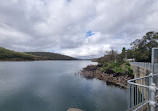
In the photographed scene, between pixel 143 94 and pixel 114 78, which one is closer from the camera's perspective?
pixel 143 94

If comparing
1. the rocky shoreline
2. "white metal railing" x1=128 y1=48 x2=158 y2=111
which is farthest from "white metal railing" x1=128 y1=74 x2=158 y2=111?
the rocky shoreline

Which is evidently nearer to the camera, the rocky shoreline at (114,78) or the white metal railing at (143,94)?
the white metal railing at (143,94)

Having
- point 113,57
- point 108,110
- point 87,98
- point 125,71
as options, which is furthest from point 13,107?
point 113,57

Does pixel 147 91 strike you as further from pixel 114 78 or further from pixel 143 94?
pixel 114 78

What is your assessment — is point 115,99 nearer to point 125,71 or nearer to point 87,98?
point 87,98

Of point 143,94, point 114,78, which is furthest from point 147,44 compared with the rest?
point 143,94

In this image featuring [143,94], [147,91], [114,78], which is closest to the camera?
[147,91]

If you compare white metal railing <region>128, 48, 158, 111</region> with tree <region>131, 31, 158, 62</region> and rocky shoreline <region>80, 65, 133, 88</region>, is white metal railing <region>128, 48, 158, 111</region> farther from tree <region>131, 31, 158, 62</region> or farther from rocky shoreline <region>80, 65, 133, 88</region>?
tree <region>131, 31, 158, 62</region>

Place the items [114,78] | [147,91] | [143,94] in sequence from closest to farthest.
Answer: [147,91] < [143,94] < [114,78]

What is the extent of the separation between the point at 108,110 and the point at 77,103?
3.78 m

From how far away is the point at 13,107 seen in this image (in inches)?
391

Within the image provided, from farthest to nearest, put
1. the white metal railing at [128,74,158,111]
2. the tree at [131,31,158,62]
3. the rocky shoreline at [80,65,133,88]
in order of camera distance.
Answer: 1. the tree at [131,31,158,62]
2. the rocky shoreline at [80,65,133,88]
3. the white metal railing at [128,74,158,111]

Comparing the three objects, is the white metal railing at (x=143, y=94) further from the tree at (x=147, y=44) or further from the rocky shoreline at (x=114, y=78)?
the tree at (x=147, y=44)

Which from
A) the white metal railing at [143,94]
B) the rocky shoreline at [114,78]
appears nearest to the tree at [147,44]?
the rocky shoreline at [114,78]
